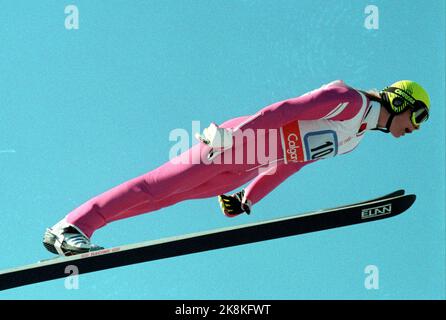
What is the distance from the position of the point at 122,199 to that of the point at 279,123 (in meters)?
1.34

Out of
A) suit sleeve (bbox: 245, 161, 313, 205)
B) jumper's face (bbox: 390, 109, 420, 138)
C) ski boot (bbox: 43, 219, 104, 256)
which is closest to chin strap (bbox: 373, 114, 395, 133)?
jumper's face (bbox: 390, 109, 420, 138)

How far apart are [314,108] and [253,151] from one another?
592mm

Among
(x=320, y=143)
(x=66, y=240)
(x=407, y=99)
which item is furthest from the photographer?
(x=407, y=99)

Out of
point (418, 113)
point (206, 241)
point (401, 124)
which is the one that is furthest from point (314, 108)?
point (206, 241)

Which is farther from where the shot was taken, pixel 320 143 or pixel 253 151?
pixel 320 143

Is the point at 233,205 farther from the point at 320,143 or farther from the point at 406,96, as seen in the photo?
the point at 406,96

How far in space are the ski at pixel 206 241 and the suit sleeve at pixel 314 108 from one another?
75 centimetres

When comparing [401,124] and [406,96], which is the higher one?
[406,96]

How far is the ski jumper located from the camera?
681cm

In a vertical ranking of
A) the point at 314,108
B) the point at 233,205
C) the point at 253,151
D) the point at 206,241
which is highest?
the point at 314,108

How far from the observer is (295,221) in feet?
22.7

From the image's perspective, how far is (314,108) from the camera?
6926mm

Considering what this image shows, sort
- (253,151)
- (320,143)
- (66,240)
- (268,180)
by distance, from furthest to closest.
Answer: (268,180), (320,143), (253,151), (66,240)

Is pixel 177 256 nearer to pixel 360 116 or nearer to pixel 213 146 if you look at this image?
pixel 213 146
